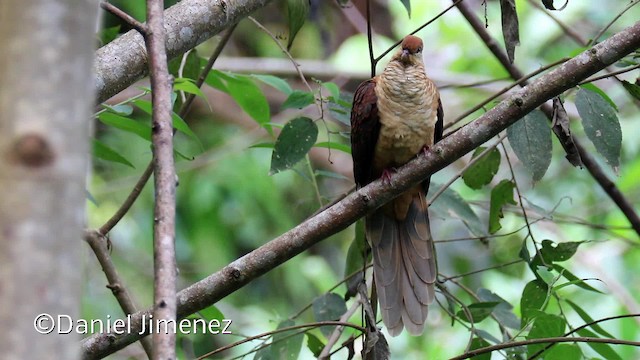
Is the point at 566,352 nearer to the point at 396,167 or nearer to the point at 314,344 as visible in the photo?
the point at 314,344

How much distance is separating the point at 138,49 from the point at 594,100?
1345 millimetres

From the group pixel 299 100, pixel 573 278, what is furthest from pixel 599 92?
pixel 299 100

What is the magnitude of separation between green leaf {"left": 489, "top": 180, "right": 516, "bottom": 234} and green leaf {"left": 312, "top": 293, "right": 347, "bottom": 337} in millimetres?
606

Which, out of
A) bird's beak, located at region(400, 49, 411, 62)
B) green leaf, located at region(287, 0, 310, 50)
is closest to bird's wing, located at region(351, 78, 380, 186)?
bird's beak, located at region(400, 49, 411, 62)

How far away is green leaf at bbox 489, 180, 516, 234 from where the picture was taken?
285cm

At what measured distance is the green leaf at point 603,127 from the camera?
236 cm

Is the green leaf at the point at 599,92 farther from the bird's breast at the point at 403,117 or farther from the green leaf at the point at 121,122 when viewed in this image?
the green leaf at the point at 121,122

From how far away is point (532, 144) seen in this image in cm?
244

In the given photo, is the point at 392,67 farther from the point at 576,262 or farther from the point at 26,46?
the point at 576,262

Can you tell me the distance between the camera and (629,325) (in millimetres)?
4812

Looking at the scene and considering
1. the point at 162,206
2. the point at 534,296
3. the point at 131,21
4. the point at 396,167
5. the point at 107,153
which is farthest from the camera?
the point at 396,167

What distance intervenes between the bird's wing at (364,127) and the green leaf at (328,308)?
51 centimetres

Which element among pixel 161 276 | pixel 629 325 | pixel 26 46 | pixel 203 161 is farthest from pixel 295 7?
pixel 203 161

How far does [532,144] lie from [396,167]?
0.61m
